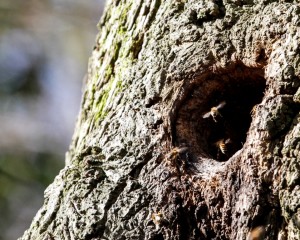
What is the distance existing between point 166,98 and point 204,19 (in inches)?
8.1

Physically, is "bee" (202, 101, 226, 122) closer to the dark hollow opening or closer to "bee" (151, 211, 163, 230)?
the dark hollow opening

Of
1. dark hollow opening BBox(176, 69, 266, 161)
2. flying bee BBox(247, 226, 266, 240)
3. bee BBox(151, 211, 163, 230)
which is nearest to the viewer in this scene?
flying bee BBox(247, 226, 266, 240)

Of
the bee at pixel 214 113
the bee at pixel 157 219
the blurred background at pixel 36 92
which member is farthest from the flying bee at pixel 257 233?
the blurred background at pixel 36 92

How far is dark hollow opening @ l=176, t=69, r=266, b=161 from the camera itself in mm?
Result: 1329

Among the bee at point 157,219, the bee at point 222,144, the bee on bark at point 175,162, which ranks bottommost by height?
the bee at point 157,219

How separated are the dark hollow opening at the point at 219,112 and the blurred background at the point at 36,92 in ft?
11.0

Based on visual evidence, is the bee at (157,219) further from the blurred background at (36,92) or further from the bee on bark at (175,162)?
the blurred background at (36,92)

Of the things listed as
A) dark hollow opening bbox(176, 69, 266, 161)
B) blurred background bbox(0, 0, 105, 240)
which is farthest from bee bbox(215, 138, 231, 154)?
→ blurred background bbox(0, 0, 105, 240)

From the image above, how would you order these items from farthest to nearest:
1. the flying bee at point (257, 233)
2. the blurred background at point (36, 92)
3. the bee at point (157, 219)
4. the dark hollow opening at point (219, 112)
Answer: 1. the blurred background at point (36, 92)
2. the dark hollow opening at point (219, 112)
3. the bee at point (157, 219)
4. the flying bee at point (257, 233)

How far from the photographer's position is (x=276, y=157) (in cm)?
114

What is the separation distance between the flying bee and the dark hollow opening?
0.23 meters

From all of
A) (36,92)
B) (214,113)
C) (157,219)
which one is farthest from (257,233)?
(36,92)

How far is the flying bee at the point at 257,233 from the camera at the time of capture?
3.65 feet

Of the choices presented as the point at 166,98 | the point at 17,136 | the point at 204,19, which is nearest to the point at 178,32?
the point at 204,19
